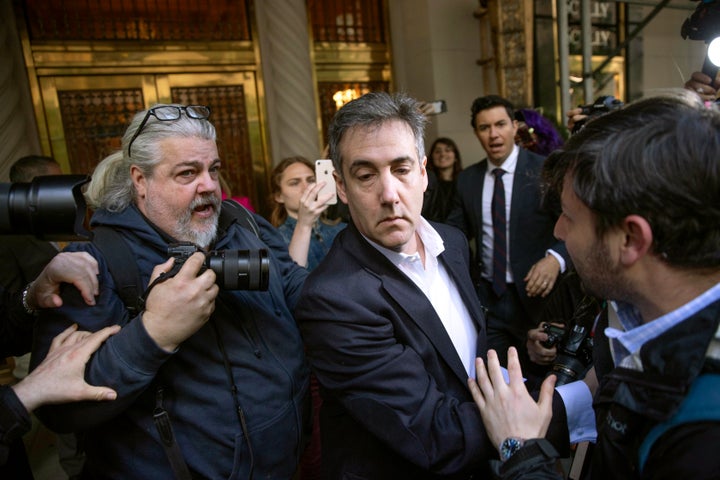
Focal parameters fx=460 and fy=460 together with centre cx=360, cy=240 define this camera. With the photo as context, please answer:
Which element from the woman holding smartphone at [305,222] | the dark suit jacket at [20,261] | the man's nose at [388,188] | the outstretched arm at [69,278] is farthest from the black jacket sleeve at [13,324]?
the man's nose at [388,188]

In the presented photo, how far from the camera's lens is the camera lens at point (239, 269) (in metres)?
1.30

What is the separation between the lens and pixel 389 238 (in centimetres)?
134

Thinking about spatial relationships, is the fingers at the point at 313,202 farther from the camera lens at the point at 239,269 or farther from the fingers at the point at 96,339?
the fingers at the point at 96,339

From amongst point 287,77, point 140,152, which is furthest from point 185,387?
point 287,77

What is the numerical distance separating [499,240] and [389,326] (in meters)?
1.83

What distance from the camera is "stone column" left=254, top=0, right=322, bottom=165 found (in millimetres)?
4629

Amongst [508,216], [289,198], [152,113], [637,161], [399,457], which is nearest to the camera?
[637,161]

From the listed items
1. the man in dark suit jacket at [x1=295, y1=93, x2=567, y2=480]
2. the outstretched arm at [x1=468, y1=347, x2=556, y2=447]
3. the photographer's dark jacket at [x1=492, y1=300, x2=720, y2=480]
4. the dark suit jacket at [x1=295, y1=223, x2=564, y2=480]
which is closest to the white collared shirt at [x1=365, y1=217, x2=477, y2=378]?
the man in dark suit jacket at [x1=295, y1=93, x2=567, y2=480]

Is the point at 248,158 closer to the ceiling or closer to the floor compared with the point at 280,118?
closer to the floor

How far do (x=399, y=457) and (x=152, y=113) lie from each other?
1337 mm

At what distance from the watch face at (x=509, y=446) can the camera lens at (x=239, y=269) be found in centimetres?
74

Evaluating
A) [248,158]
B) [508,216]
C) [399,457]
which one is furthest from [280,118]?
[399,457]

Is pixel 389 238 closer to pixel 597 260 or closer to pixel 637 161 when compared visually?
pixel 597 260

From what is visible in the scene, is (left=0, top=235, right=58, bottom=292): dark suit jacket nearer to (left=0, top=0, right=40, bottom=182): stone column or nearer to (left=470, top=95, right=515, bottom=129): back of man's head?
(left=0, top=0, right=40, bottom=182): stone column
